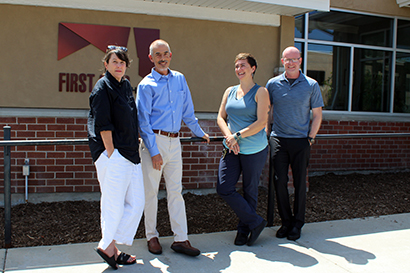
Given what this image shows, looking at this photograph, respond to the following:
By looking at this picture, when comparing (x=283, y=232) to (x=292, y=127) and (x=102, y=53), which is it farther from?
(x=102, y=53)

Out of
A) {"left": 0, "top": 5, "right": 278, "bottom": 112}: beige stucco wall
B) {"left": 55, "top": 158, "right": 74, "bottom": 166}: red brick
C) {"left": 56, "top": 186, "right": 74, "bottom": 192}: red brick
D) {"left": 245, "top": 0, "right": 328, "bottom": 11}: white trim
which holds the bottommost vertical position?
{"left": 56, "top": 186, "right": 74, "bottom": 192}: red brick

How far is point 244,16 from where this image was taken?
5.77 m

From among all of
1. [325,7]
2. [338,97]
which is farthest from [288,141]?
[338,97]

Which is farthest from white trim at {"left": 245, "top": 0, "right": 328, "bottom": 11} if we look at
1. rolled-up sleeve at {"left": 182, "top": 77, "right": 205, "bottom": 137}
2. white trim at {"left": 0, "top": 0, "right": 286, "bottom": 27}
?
rolled-up sleeve at {"left": 182, "top": 77, "right": 205, "bottom": 137}

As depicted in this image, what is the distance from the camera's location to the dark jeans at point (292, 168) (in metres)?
3.81

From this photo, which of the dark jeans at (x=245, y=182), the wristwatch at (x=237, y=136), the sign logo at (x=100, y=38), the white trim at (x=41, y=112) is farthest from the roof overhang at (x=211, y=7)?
the dark jeans at (x=245, y=182)

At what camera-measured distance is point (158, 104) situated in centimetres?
330

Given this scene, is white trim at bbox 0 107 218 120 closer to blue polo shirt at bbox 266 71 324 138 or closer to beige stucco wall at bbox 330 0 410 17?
blue polo shirt at bbox 266 71 324 138

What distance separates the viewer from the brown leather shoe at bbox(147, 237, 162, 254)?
3391 millimetres

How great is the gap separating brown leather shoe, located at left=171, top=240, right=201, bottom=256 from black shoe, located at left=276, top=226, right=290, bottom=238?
994 millimetres

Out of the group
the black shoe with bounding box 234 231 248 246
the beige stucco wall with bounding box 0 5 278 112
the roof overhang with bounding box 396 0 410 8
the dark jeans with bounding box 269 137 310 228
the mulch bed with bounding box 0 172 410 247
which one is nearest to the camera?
the black shoe with bounding box 234 231 248 246

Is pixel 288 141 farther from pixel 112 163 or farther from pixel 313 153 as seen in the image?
pixel 313 153

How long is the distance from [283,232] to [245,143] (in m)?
1.09

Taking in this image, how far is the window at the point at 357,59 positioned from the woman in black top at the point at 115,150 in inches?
202
